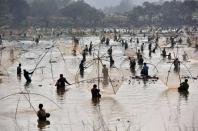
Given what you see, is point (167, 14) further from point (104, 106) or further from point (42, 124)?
point (42, 124)

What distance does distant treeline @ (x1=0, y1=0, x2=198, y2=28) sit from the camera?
406 ft

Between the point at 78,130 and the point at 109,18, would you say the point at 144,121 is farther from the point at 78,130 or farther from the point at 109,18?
the point at 109,18

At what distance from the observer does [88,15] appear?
13550 centimetres

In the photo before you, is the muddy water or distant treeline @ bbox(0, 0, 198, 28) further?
distant treeline @ bbox(0, 0, 198, 28)

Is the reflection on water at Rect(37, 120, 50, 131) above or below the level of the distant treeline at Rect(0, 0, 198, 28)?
below

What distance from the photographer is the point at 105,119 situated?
19.1m

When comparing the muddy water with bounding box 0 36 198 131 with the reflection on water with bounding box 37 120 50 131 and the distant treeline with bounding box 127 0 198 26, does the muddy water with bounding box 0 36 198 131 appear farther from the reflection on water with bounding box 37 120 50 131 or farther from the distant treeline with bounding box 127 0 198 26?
the distant treeline with bounding box 127 0 198 26

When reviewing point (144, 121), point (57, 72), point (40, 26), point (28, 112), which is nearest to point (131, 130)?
point (144, 121)

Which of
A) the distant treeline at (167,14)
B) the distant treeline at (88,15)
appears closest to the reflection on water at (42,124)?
the distant treeline at (88,15)

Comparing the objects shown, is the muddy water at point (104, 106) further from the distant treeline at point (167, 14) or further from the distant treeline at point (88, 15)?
the distant treeline at point (167, 14)

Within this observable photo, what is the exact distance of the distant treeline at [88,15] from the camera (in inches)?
4876

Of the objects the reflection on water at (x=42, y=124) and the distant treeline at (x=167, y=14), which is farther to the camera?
the distant treeline at (x=167, y=14)

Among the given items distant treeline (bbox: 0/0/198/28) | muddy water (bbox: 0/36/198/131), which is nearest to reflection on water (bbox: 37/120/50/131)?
muddy water (bbox: 0/36/198/131)

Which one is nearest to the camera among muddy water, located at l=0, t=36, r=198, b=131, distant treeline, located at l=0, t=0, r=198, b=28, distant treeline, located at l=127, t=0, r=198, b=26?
muddy water, located at l=0, t=36, r=198, b=131
